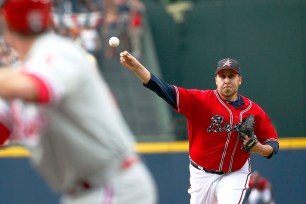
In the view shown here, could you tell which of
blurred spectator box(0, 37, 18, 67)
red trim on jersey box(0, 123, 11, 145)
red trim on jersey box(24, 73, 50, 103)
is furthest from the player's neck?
blurred spectator box(0, 37, 18, 67)

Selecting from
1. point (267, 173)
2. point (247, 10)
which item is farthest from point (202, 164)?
point (247, 10)

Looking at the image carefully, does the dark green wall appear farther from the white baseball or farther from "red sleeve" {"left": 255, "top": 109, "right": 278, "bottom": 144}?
the white baseball

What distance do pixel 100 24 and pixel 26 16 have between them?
1091cm

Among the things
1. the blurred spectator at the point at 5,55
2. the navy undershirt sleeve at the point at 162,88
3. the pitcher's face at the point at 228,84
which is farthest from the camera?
the blurred spectator at the point at 5,55

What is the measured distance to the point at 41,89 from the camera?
3033mm

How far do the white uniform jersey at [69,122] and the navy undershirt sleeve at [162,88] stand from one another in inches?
139

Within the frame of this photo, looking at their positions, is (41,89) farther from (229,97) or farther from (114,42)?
(229,97)

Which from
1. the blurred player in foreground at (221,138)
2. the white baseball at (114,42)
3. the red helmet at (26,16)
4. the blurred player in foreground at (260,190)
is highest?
the red helmet at (26,16)

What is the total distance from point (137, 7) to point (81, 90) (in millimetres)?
11535

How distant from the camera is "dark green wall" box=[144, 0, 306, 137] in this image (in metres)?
15.4

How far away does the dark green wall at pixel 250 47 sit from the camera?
15.4 metres

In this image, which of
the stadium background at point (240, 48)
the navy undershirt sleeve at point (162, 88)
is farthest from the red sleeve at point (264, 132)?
the stadium background at point (240, 48)

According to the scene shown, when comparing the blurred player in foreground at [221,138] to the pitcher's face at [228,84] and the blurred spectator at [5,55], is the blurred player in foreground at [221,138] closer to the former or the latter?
the pitcher's face at [228,84]

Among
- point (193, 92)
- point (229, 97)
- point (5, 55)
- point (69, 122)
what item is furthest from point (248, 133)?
point (5, 55)
